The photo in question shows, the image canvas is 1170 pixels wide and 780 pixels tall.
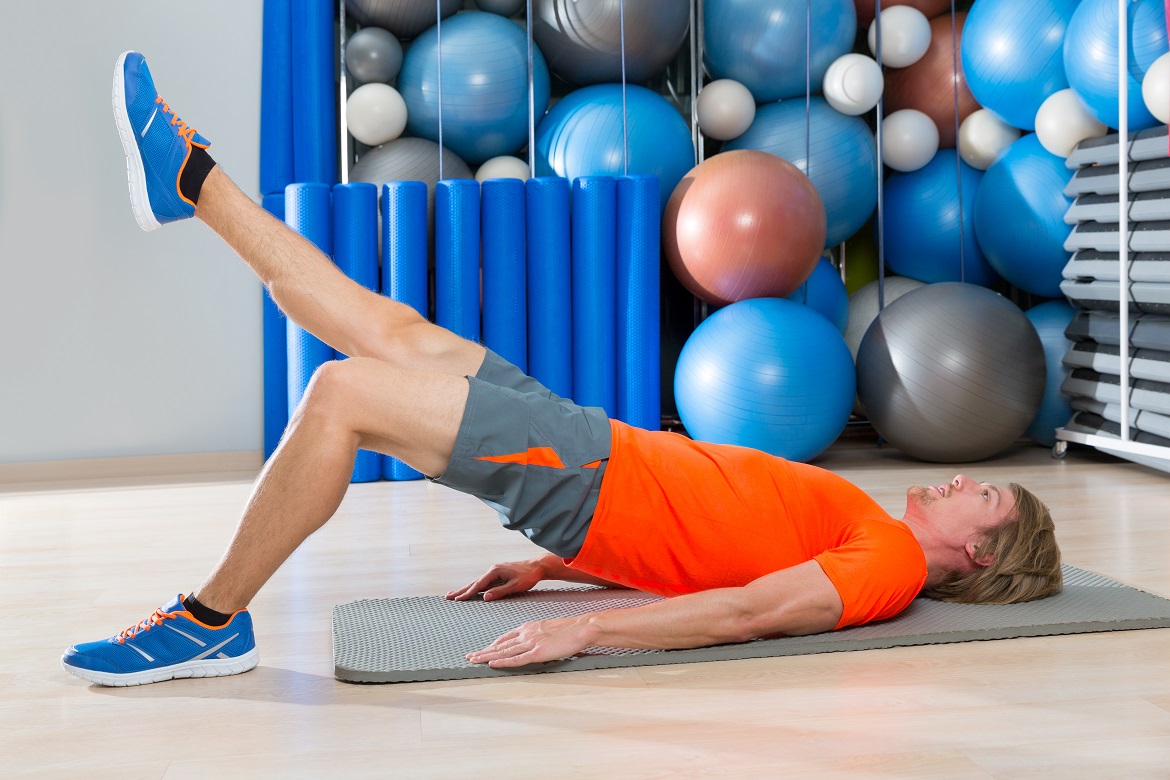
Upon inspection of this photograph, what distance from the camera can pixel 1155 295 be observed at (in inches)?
144

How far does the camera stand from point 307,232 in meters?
3.98

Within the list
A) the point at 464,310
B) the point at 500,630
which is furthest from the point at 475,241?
the point at 500,630

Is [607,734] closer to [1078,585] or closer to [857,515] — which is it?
[857,515]

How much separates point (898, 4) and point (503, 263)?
6.66 feet

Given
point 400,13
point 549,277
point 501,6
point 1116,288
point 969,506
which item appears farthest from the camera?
point 501,6

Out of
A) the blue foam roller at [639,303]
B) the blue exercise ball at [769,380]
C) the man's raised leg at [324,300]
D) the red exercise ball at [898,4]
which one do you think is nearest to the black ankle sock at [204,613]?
the man's raised leg at [324,300]

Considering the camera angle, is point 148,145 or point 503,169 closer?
point 148,145

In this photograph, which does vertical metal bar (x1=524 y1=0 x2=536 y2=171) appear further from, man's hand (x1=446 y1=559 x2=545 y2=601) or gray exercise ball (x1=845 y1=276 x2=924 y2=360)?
man's hand (x1=446 y1=559 x2=545 y2=601)

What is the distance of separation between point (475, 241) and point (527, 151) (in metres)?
0.72

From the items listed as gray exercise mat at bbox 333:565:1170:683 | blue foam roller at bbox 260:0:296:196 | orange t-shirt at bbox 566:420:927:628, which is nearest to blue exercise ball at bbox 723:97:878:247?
blue foam roller at bbox 260:0:296:196

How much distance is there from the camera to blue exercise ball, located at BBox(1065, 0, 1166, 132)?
3.68 meters

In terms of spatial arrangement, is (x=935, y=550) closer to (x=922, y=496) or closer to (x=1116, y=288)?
(x=922, y=496)

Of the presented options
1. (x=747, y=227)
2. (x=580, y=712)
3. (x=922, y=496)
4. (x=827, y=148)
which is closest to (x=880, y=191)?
(x=827, y=148)

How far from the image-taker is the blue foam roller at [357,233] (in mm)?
4000
